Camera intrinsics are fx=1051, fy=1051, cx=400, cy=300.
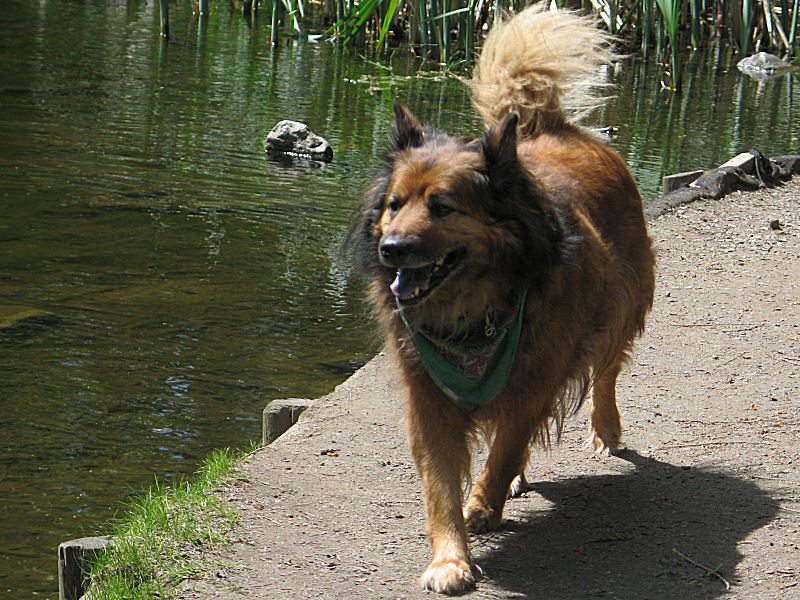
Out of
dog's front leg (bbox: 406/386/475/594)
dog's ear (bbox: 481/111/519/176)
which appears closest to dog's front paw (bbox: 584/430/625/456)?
dog's front leg (bbox: 406/386/475/594)

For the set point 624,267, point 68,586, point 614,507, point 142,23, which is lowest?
point 68,586

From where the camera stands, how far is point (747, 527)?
4375 mm

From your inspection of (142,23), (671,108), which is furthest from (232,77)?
(671,108)

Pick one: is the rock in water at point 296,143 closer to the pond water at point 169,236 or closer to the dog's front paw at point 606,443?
the pond water at point 169,236

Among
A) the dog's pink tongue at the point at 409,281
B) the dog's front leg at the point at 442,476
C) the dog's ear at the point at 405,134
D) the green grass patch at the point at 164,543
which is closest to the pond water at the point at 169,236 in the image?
the green grass patch at the point at 164,543

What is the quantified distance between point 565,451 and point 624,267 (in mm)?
1040

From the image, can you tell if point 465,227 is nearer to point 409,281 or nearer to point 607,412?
point 409,281

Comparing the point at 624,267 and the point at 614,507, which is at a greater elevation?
the point at 624,267

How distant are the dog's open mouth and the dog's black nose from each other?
0.08 m

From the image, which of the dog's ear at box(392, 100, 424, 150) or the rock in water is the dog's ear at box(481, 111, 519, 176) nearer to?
the dog's ear at box(392, 100, 424, 150)

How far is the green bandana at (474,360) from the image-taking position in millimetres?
4023

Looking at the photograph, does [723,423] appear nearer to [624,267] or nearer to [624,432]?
[624,432]

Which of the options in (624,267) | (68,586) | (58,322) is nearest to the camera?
(68,586)

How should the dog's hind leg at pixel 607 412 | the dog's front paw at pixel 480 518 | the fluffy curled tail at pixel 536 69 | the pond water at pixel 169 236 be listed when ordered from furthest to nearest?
the pond water at pixel 169 236 → the dog's hind leg at pixel 607 412 → the fluffy curled tail at pixel 536 69 → the dog's front paw at pixel 480 518
